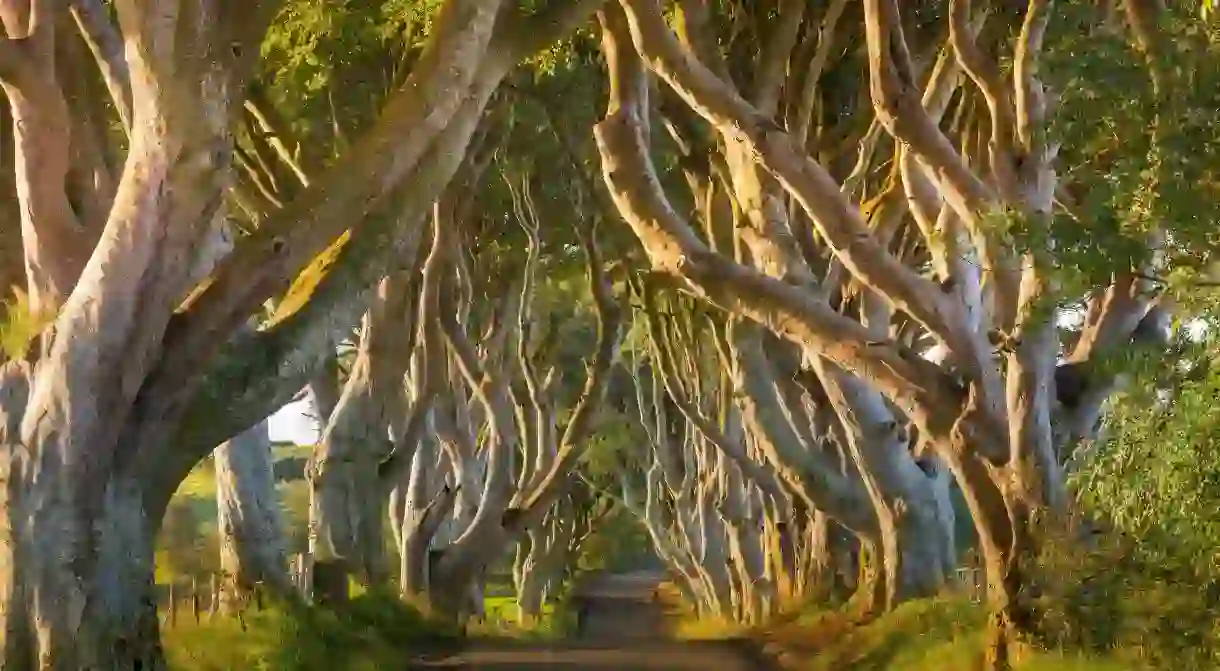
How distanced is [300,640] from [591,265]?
8623mm

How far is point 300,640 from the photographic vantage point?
1217cm

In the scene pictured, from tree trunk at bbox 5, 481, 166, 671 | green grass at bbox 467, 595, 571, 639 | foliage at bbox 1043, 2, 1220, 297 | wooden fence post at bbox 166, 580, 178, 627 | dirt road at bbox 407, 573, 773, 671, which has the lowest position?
green grass at bbox 467, 595, 571, 639

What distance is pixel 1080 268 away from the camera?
884cm

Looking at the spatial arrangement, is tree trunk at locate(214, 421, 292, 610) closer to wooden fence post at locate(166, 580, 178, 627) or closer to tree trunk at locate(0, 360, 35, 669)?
wooden fence post at locate(166, 580, 178, 627)

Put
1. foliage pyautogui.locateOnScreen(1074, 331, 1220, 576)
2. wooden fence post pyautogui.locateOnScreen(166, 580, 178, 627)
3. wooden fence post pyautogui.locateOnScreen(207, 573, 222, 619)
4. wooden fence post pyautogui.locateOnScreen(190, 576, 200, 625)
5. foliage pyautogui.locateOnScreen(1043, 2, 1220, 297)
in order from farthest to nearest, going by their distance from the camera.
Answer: wooden fence post pyautogui.locateOnScreen(207, 573, 222, 619) < wooden fence post pyautogui.locateOnScreen(190, 576, 200, 625) < wooden fence post pyautogui.locateOnScreen(166, 580, 178, 627) < foliage pyautogui.locateOnScreen(1043, 2, 1220, 297) < foliage pyautogui.locateOnScreen(1074, 331, 1220, 576)

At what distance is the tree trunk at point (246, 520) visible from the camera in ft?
45.2

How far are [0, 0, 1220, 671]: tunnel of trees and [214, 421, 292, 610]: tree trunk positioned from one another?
0.03 meters

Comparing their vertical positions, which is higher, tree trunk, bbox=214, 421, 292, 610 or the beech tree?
the beech tree

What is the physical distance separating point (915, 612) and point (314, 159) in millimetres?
7379

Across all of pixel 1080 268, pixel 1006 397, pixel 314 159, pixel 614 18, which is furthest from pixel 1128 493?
pixel 314 159

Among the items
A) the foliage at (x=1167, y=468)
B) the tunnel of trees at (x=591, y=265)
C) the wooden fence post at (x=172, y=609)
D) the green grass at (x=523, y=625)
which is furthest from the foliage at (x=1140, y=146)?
the green grass at (x=523, y=625)

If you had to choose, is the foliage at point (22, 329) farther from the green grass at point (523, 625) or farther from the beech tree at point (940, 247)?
the green grass at point (523, 625)

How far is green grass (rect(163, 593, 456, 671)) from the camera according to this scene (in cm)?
1074

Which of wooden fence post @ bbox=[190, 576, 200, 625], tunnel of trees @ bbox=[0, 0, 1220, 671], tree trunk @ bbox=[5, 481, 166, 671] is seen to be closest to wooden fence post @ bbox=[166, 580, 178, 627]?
wooden fence post @ bbox=[190, 576, 200, 625]
